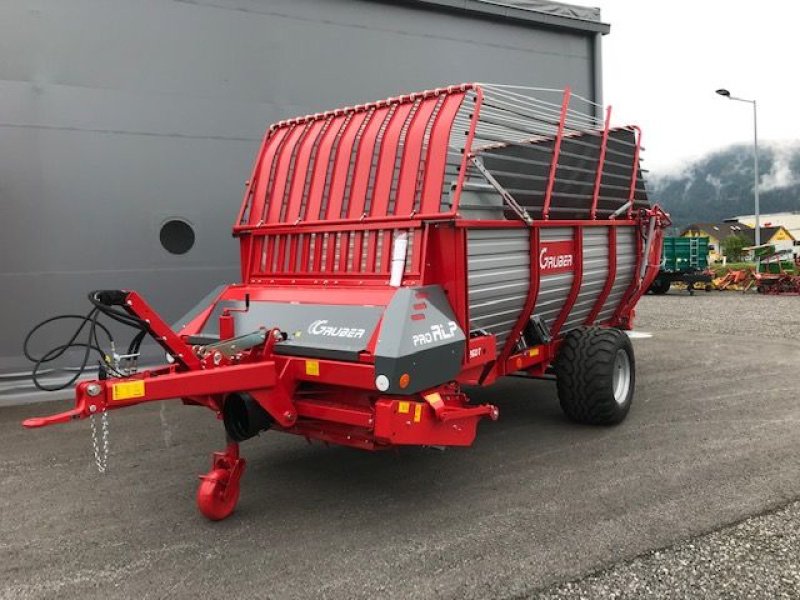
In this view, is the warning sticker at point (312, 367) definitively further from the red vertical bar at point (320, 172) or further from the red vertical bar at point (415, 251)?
the red vertical bar at point (320, 172)

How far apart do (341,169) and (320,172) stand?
198 mm

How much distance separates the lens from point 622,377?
5598 mm

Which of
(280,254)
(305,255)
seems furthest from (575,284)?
(280,254)

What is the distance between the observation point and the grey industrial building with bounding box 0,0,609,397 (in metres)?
7.00

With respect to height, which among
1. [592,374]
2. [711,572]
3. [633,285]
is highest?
[633,285]

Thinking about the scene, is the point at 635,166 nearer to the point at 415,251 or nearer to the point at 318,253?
the point at 415,251

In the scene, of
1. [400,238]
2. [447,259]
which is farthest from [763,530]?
[400,238]

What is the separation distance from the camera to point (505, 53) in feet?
31.9

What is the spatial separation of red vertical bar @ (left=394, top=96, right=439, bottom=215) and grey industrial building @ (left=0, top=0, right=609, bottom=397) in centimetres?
410

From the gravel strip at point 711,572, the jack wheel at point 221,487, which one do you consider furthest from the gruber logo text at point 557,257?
the jack wheel at point 221,487

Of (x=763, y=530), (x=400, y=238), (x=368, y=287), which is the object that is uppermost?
(x=400, y=238)

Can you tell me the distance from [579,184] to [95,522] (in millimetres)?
4130

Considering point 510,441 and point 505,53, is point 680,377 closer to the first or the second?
point 510,441

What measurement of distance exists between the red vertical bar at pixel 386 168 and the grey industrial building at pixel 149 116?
3917 millimetres
